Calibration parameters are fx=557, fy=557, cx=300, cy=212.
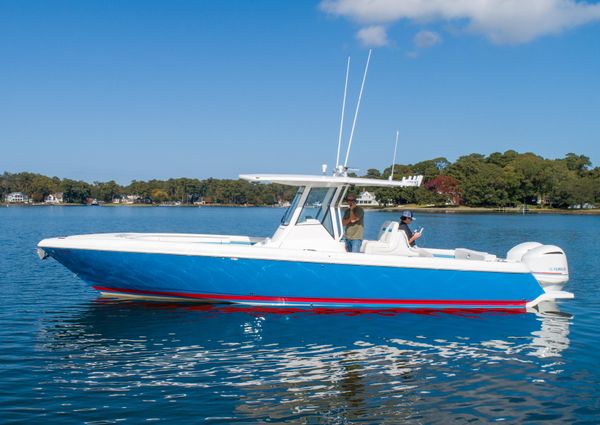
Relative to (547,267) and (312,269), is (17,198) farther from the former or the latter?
(547,267)

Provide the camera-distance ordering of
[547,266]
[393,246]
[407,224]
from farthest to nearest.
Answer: [407,224] → [393,246] → [547,266]

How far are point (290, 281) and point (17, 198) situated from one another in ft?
632

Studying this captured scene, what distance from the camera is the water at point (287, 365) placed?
705 centimetres

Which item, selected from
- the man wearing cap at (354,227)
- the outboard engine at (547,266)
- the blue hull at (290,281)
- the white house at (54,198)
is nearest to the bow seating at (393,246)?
the man wearing cap at (354,227)

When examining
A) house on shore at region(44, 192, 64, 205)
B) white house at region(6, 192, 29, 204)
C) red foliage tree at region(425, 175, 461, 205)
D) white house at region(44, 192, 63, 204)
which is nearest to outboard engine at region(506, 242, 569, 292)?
red foliage tree at region(425, 175, 461, 205)

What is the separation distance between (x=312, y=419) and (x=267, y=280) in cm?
517

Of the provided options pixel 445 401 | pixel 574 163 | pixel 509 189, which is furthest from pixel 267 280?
pixel 574 163

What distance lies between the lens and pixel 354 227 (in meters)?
12.6

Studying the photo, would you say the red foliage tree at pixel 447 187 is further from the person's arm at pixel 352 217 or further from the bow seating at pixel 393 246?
the person's arm at pixel 352 217

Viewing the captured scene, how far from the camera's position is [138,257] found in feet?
38.0

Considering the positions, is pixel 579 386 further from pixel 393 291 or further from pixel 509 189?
pixel 509 189

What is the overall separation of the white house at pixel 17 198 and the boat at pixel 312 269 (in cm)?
18813

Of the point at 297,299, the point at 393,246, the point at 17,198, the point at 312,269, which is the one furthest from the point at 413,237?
the point at 17,198

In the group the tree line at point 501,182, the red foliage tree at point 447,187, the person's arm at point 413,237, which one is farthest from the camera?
the red foliage tree at point 447,187
